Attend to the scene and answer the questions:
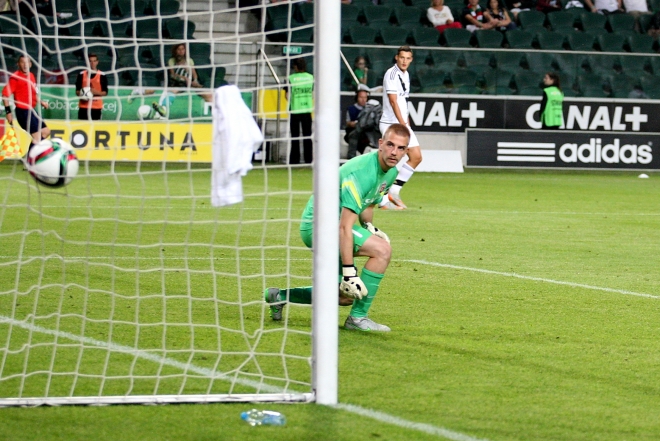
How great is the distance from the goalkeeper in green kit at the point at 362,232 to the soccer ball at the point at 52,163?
1.36m

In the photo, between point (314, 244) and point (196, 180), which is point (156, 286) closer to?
point (314, 244)

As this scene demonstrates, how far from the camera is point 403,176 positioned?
515 inches

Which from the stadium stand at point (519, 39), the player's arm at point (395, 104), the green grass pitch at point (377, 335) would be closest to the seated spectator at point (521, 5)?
the stadium stand at point (519, 39)

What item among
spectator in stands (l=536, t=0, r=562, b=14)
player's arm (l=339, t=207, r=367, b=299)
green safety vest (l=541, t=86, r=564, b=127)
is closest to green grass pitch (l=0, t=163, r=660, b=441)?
player's arm (l=339, t=207, r=367, b=299)

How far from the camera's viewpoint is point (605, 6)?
24688 millimetres

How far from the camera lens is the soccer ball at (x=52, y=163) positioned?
4.71 m

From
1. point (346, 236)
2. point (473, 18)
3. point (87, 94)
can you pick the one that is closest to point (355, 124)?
point (473, 18)

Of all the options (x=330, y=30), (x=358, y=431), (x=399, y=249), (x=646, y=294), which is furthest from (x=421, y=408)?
(x=399, y=249)

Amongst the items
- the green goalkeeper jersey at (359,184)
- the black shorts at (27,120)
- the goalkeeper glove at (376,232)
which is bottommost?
the goalkeeper glove at (376,232)

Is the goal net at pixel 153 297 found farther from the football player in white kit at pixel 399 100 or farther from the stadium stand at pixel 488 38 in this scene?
the stadium stand at pixel 488 38

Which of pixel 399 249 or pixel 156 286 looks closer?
pixel 156 286

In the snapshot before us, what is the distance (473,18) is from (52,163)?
63.6ft

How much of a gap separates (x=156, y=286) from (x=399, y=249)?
3034 mm

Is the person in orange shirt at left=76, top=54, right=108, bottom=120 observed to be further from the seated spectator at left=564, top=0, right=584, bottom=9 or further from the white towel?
the seated spectator at left=564, top=0, right=584, bottom=9
